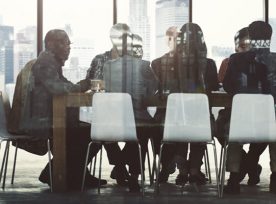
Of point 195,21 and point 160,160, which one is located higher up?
point 195,21

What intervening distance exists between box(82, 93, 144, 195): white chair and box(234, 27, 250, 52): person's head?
1.07 m

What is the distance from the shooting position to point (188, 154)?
4633 mm

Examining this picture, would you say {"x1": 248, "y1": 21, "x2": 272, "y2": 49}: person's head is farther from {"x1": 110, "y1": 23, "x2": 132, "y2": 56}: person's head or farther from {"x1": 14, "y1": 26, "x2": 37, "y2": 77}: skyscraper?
{"x1": 14, "y1": 26, "x2": 37, "y2": 77}: skyscraper

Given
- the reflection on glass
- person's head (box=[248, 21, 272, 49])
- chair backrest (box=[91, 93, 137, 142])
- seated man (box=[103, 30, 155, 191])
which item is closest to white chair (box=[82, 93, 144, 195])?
chair backrest (box=[91, 93, 137, 142])

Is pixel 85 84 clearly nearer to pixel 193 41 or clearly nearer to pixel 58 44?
pixel 58 44

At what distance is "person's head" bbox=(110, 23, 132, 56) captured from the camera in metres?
4.85

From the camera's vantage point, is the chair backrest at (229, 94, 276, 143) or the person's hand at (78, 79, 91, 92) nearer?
the chair backrest at (229, 94, 276, 143)

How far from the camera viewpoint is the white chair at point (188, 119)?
14.1 feet

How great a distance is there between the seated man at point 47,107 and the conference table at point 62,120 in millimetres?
40

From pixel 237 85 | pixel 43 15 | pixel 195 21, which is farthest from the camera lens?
pixel 43 15

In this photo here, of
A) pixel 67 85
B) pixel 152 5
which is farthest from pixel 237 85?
pixel 67 85

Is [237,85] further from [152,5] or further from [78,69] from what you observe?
[78,69]

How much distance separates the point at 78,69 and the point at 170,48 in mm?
813

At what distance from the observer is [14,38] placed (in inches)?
190
